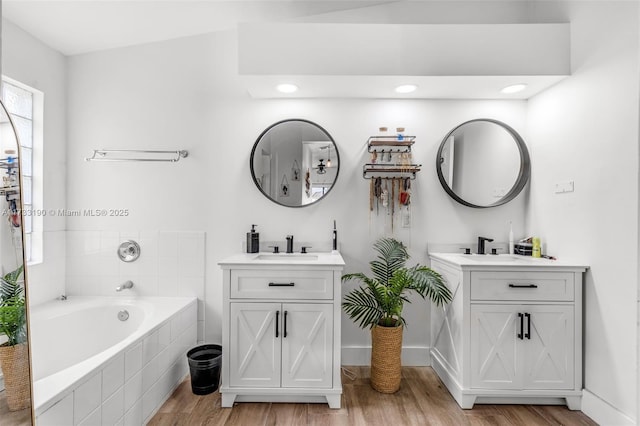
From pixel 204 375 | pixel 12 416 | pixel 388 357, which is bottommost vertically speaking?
pixel 204 375

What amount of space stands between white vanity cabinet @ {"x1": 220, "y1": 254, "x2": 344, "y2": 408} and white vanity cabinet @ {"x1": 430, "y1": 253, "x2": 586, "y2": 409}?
79cm

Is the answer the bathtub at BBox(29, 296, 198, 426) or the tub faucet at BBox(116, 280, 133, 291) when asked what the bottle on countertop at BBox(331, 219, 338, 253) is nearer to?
the bathtub at BBox(29, 296, 198, 426)

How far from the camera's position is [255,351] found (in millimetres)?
2221

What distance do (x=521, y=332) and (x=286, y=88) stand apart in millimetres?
2159

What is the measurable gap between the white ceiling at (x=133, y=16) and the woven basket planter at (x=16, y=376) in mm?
2308

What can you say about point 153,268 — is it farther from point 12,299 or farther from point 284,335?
point 12,299

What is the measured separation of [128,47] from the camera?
285cm

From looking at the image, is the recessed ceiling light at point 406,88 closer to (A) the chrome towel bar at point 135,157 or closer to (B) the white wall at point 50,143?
(A) the chrome towel bar at point 135,157

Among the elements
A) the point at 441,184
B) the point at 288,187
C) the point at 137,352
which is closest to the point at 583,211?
the point at 441,184

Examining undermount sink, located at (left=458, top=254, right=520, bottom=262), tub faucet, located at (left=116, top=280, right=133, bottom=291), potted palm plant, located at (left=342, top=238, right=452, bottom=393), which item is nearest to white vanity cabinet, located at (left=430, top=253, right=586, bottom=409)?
potted palm plant, located at (left=342, top=238, right=452, bottom=393)

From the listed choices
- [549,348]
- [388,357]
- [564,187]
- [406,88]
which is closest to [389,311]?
[388,357]

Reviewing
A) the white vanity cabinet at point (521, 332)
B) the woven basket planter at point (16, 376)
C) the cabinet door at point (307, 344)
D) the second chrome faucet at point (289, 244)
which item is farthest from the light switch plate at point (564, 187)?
the woven basket planter at point (16, 376)

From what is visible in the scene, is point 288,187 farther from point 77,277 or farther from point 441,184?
point 77,277

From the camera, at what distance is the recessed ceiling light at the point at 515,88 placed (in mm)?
2519
